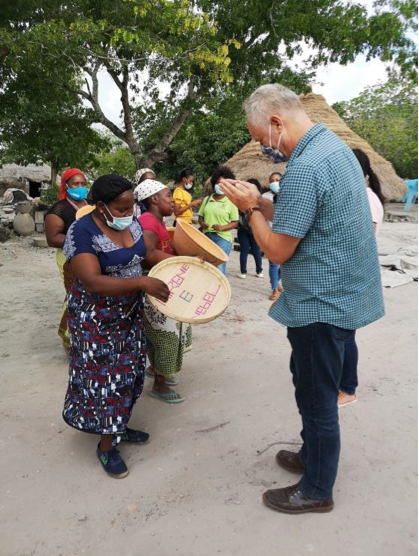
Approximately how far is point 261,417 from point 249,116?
1.87m

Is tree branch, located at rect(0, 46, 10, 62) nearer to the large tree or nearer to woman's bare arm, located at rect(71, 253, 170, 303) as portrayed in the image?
the large tree

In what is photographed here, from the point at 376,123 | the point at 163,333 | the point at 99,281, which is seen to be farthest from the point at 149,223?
the point at 376,123

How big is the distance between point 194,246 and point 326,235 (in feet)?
3.99

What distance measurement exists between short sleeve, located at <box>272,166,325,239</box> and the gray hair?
0.27m

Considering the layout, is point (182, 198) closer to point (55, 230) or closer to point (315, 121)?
point (55, 230)

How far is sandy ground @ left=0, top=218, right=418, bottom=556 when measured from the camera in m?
1.80

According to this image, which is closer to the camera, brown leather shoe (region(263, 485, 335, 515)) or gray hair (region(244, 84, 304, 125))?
gray hair (region(244, 84, 304, 125))

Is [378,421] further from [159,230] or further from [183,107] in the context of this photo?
[183,107]

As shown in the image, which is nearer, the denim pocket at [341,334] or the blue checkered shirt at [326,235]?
the blue checkered shirt at [326,235]

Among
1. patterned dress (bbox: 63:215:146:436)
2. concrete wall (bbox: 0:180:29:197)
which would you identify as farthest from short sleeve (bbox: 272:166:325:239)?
concrete wall (bbox: 0:180:29:197)

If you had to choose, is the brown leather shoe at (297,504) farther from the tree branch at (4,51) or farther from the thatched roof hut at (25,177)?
the thatched roof hut at (25,177)

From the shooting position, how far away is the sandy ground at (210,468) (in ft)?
5.91

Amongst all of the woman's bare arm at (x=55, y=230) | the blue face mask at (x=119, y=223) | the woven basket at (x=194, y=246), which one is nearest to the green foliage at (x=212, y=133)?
the woman's bare arm at (x=55, y=230)

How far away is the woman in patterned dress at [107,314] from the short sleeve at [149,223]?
0.35 meters
